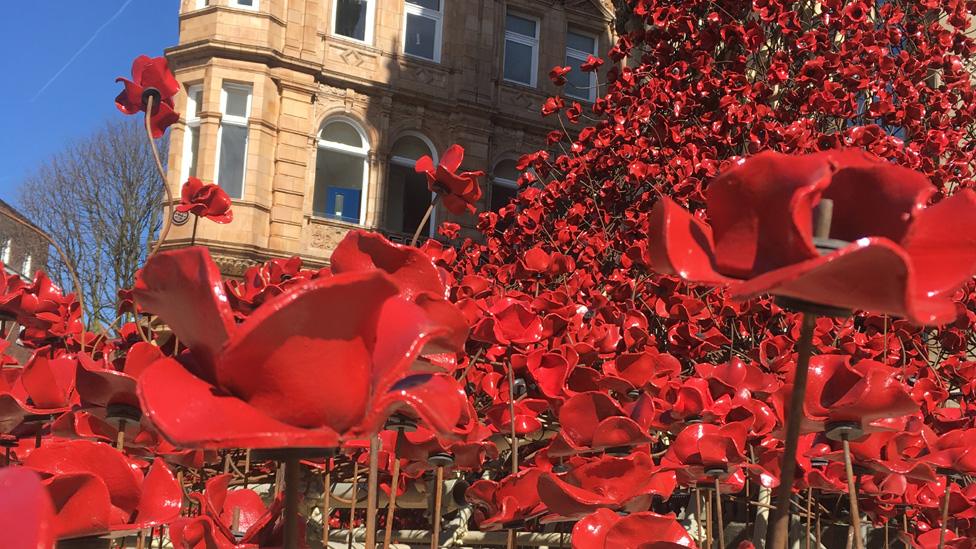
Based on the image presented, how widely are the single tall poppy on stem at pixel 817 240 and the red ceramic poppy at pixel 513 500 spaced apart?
50 cm

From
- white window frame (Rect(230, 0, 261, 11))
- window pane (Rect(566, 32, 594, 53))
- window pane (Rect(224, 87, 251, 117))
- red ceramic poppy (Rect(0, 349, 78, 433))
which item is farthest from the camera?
window pane (Rect(566, 32, 594, 53))

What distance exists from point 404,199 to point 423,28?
3369mm

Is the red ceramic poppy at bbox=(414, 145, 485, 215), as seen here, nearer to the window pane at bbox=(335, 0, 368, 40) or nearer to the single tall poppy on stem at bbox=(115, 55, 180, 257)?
the single tall poppy on stem at bbox=(115, 55, 180, 257)

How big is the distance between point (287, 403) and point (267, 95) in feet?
49.9

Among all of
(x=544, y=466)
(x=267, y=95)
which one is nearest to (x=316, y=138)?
(x=267, y=95)

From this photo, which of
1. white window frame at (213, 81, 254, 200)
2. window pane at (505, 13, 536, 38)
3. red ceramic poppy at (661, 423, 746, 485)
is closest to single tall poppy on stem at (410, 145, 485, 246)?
red ceramic poppy at (661, 423, 746, 485)

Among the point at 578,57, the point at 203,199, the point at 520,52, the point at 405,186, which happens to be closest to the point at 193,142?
the point at 405,186

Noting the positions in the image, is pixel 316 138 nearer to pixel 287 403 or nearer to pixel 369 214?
pixel 369 214

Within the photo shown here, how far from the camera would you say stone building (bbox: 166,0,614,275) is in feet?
48.3

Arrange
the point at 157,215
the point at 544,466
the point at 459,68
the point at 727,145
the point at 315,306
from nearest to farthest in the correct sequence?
the point at 315,306 → the point at 544,466 → the point at 727,145 → the point at 459,68 → the point at 157,215

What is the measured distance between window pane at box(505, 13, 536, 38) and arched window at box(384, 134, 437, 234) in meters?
3.20

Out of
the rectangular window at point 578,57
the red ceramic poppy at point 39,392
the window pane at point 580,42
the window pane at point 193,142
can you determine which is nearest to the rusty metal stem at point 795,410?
the red ceramic poppy at point 39,392

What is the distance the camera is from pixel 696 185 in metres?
3.99

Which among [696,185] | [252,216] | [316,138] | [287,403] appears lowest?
[287,403]
